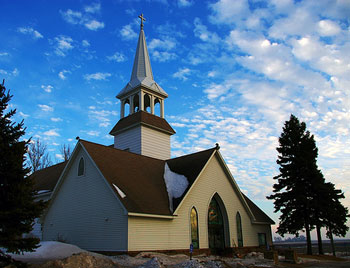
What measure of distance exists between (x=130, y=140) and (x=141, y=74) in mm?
7657

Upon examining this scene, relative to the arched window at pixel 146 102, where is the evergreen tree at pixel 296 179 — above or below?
below

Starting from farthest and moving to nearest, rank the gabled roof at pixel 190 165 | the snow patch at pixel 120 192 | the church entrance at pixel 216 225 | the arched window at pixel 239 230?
1. the arched window at pixel 239 230
2. the church entrance at pixel 216 225
3. the gabled roof at pixel 190 165
4. the snow patch at pixel 120 192

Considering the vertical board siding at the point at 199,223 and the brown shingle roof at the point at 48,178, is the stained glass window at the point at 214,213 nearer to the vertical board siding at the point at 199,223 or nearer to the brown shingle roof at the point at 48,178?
the vertical board siding at the point at 199,223

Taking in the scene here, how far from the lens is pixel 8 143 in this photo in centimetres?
1244

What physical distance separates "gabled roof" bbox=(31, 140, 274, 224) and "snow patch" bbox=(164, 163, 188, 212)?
0.31 metres

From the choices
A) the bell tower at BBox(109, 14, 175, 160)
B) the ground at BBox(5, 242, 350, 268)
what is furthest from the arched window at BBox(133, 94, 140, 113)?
the ground at BBox(5, 242, 350, 268)

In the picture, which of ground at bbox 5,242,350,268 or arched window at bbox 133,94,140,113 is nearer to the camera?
ground at bbox 5,242,350,268

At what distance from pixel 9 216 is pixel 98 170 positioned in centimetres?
997

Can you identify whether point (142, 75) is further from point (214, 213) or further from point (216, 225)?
point (216, 225)

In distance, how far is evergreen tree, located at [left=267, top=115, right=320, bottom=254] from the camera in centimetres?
2853

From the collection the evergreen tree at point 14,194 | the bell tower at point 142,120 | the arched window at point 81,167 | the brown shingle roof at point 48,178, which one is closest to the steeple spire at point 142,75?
the bell tower at point 142,120

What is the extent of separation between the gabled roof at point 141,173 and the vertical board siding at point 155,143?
1751 mm

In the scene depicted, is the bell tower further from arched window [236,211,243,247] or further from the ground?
the ground

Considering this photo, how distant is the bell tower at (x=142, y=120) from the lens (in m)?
30.3
